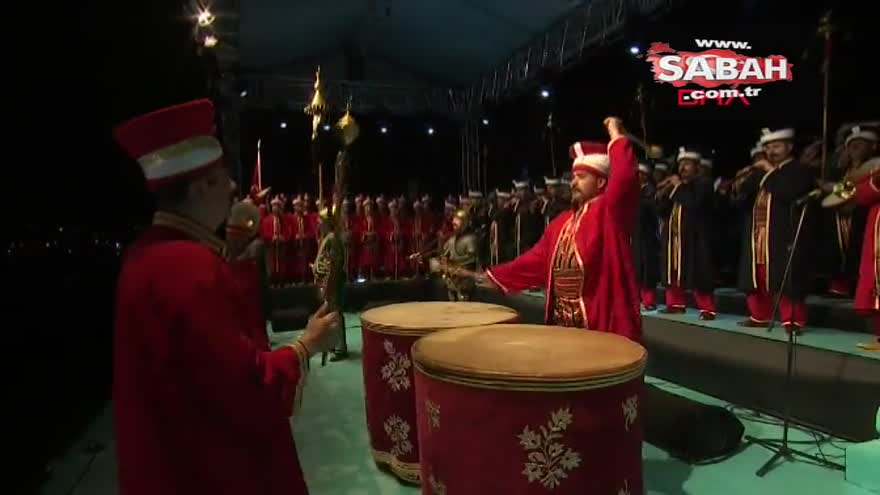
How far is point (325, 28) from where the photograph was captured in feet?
33.4

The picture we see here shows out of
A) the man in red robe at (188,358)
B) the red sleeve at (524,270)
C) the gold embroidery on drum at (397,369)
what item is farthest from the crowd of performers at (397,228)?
the man in red robe at (188,358)

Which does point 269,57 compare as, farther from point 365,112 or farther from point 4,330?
point 4,330

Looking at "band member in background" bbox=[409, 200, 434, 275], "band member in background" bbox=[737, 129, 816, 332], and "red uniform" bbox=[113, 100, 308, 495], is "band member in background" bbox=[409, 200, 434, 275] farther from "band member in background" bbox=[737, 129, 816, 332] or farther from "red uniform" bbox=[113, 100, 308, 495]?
"red uniform" bbox=[113, 100, 308, 495]

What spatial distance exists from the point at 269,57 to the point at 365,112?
1.94 metres

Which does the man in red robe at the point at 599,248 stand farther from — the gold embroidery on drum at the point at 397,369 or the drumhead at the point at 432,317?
the gold embroidery on drum at the point at 397,369

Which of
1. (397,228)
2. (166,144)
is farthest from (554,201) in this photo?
(166,144)

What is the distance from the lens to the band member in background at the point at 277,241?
9062mm

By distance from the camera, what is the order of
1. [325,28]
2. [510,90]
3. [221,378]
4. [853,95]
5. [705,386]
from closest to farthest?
[221,378], [705,386], [853,95], [510,90], [325,28]

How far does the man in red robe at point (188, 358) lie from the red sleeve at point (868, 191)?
12.0 feet

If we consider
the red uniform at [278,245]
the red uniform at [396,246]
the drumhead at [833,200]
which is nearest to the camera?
the drumhead at [833,200]

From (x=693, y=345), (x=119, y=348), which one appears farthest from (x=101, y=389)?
(x=693, y=345)

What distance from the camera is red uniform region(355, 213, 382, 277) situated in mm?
9844

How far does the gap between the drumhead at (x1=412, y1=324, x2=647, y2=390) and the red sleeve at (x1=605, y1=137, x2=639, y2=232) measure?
61 cm

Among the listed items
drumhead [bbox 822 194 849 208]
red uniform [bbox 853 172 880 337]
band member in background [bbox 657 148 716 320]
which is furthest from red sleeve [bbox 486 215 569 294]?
band member in background [bbox 657 148 716 320]
